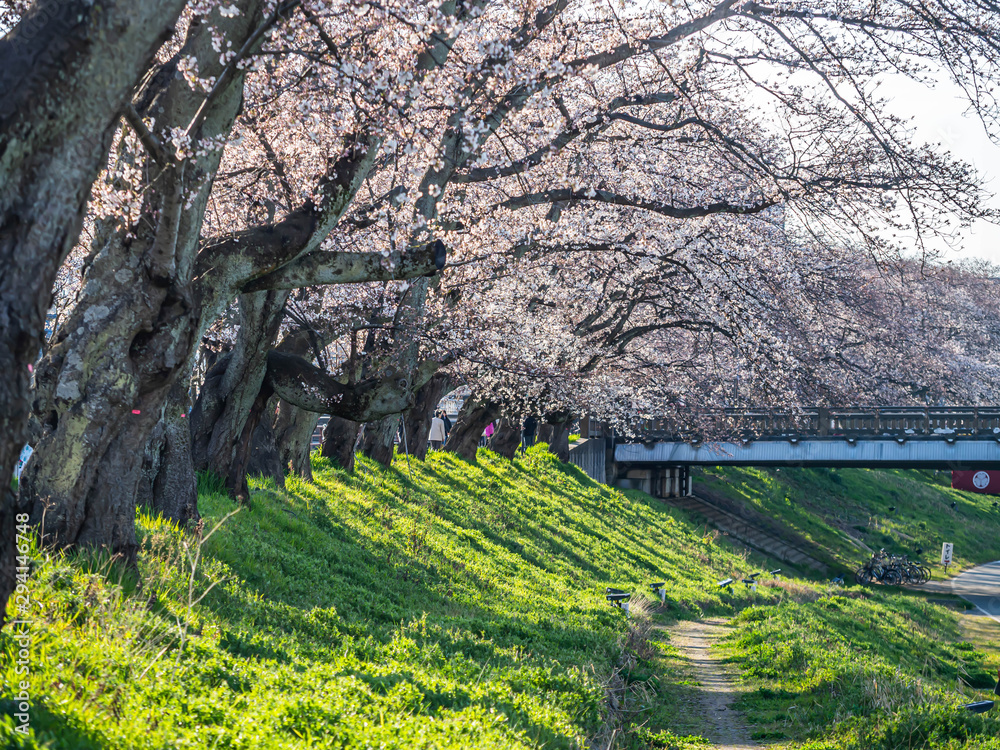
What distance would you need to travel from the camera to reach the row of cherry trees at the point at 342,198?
15.2ft

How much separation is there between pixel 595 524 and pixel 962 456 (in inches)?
759

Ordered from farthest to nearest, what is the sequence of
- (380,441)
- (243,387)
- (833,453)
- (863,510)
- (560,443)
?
(863,510) → (833,453) → (560,443) → (380,441) → (243,387)

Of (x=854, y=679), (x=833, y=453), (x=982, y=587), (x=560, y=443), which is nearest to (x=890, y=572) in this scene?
(x=982, y=587)

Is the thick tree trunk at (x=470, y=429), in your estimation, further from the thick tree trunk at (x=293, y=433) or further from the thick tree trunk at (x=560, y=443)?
the thick tree trunk at (x=293, y=433)

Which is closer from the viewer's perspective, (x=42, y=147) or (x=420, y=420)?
(x=42, y=147)

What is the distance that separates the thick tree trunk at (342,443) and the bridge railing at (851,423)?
18.2 m

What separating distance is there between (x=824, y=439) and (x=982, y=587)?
352 inches

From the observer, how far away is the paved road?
109ft

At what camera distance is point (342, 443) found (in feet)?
67.9

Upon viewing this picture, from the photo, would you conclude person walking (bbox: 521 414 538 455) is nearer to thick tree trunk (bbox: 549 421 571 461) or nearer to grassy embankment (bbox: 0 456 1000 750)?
thick tree trunk (bbox: 549 421 571 461)

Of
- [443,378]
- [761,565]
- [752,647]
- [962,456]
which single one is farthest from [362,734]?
[962,456]

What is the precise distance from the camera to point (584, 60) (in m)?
11.8

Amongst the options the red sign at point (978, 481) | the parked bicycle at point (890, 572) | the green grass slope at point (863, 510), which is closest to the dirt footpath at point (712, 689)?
the parked bicycle at point (890, 572)

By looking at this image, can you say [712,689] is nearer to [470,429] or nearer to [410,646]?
[410,646]
